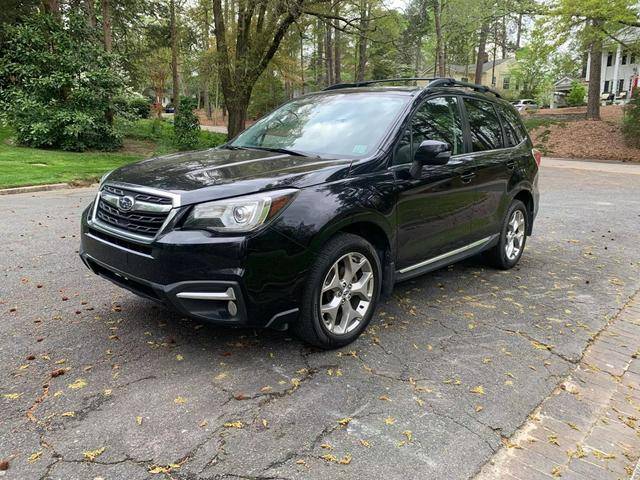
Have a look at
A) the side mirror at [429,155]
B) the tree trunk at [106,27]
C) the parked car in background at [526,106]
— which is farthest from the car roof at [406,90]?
the parked car in background at [526,106]

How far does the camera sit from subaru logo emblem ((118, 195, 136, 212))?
335 cm

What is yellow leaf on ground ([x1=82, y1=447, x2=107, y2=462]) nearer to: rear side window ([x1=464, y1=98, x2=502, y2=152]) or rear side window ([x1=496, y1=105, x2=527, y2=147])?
rear side window ([x1=464, y1=98, x2=502, y2=152])

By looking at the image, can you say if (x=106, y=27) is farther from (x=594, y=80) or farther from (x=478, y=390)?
(x=594, y=80)

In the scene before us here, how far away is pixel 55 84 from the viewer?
16344mm

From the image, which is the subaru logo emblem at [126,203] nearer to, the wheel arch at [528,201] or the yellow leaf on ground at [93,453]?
the yellow leaf on ground at [93,453]

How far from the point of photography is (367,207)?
12.0ft

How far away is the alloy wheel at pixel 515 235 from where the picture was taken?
19.0ft

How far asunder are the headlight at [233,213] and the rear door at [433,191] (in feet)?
4.06

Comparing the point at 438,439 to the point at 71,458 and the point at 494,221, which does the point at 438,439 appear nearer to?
the point at 71,458

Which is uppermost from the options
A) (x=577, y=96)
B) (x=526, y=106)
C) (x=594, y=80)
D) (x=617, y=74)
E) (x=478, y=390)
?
(x=617, y=74)

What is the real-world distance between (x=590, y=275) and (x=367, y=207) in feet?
11.6

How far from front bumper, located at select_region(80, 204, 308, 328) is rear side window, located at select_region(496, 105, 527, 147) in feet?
11.4

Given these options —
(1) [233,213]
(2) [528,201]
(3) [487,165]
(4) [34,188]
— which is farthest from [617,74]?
(1) [233,213]

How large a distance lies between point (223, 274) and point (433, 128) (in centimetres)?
238
